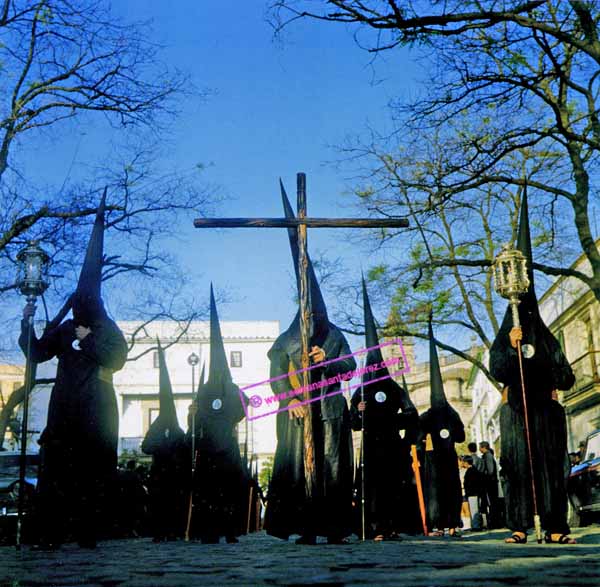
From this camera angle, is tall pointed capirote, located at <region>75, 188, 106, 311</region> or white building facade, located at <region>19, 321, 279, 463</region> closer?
tall pointed capirote, located at <region>75, 188, 106, 311</region>

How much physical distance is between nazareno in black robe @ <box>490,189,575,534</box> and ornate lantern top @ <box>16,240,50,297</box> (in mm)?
4136

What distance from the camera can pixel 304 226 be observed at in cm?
873

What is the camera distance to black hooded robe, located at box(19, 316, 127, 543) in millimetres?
7793

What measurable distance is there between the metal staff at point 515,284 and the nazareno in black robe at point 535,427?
0.10m

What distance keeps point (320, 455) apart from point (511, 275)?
2348mm

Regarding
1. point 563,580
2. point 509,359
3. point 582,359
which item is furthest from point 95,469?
point 582,359

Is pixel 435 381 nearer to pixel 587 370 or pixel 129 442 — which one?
pixel 587 370

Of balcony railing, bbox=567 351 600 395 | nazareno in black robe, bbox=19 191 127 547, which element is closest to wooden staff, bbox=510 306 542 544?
nazareno in black robe, bbox=19 191 127 547

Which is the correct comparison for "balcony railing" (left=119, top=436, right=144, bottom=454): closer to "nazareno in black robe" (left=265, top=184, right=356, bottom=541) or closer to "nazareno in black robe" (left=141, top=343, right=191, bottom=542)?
"nazareno in black robe" (left=141, top=343, right=191, bottom=542)

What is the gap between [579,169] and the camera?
1578 centimetres

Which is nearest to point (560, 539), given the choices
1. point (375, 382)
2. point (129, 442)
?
point (375, 382)

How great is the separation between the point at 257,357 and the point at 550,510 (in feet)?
181

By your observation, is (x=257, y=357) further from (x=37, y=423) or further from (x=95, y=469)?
(x=95, y=469)

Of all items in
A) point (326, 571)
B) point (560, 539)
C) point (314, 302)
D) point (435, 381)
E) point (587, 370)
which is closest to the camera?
point (326, 571)
